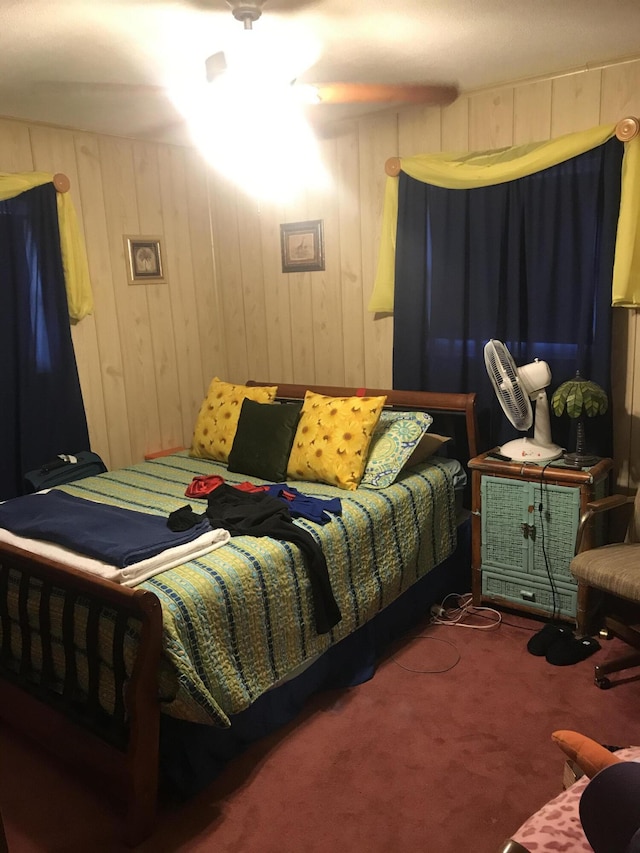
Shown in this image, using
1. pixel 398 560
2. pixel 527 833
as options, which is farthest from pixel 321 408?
pixel 527 833

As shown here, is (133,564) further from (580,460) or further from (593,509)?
(580,460)

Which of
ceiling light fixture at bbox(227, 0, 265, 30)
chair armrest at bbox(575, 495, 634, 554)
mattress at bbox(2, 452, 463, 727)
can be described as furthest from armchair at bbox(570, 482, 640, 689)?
ceiling light fixture at bbox(227, 0, 265, 30)

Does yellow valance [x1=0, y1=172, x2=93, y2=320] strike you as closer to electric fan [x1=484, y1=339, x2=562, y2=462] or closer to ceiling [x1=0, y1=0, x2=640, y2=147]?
ceiling [x1=0, y1=0, x2=640, y2=147]

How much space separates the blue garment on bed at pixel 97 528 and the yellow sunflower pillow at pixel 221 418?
92 centimetres

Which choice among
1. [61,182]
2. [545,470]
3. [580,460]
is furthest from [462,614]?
[61,182]

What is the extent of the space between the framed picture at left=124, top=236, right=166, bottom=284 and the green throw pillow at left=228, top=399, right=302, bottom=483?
1.20 metres

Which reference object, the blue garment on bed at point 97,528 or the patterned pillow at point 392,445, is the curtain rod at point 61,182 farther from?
the patterned pillow at point 392,445

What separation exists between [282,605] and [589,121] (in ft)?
8.14

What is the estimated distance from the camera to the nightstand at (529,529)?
9.84 ft

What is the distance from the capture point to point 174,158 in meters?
4.25

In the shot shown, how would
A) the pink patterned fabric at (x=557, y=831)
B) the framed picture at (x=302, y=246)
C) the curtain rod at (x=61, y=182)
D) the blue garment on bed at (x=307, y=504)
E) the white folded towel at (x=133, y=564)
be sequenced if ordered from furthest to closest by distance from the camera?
1. the framed picture at (x=302, y=246)
2. the curtain rod at (x=61, y=182)
3. the blue garment on bed at (x=307, y=504)
4. the white folded towel at (x=133, y=564)
5. the pink patterned fabric at (x=557, y=831)

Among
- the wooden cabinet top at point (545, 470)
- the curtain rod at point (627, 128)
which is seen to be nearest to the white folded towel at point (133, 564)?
the wooden cabinet top at point (545, 470)

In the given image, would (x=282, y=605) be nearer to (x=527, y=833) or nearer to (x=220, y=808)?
(x=220, y=808)

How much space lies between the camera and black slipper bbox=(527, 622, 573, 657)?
2.93m
